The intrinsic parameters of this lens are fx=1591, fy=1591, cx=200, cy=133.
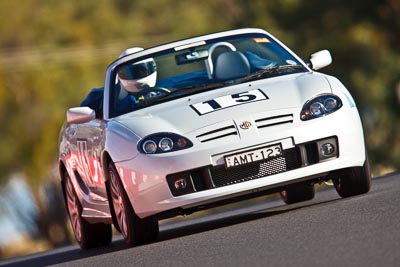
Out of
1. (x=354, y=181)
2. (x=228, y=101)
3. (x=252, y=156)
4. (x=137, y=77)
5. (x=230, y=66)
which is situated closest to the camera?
(x=252, y=156)

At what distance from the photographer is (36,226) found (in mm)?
29625

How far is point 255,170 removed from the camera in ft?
36.7

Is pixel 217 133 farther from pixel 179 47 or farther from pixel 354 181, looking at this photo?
pixel 179 47

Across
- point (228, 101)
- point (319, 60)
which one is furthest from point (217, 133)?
point (319, 60)

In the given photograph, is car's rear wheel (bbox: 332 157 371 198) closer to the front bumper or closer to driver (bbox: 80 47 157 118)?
the front bumper

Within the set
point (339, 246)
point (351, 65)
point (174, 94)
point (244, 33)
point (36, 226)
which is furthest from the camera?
point (351, 65)

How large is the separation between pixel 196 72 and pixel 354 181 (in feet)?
5.80

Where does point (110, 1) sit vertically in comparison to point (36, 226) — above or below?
below

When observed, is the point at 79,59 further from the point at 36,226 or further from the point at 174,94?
the point at 174,94

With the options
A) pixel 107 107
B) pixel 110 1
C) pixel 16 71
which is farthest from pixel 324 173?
pixel 110 1

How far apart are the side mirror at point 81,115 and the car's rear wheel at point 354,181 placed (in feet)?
6.49

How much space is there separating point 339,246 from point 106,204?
3.67 meters

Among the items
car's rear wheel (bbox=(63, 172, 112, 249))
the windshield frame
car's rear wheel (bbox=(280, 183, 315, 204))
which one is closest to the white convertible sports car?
the windshield frame

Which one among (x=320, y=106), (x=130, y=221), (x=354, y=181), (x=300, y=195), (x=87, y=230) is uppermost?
(x=320, y=106)
